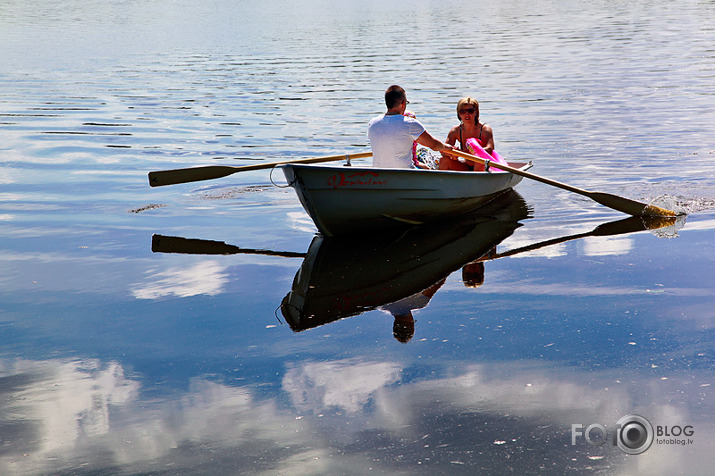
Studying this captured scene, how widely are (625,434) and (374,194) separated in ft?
15.1

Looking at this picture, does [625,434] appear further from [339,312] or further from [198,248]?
[198,248]

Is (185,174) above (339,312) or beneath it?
above

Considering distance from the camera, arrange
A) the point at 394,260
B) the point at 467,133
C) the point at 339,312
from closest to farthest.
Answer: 1. the point at 339,312
2. the point at 394,260
3. the point at 467,133

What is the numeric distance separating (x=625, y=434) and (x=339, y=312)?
272 centimetres

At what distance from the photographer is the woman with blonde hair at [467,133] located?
1045 centimetres

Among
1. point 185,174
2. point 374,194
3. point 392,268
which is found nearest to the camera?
point 392,268

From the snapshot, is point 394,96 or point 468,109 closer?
point 394,96

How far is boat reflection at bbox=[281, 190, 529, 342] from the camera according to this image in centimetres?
680

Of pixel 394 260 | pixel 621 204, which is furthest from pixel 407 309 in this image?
pixel 621 204

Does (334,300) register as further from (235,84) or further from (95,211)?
(235,84)

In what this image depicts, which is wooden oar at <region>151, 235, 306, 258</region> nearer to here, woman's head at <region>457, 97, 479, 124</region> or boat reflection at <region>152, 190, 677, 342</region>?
boat reflection at <region>152, 190, 677, 342</region>

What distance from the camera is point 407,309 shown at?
675 centimetres

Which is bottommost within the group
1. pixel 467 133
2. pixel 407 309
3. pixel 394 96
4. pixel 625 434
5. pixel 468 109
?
pixel 625 434

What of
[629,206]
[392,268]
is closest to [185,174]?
[392,268]
